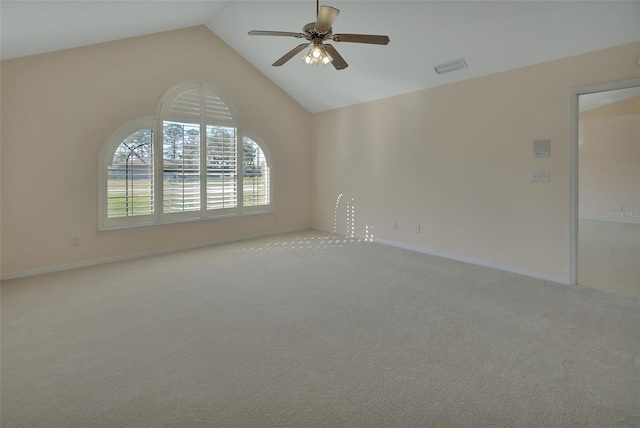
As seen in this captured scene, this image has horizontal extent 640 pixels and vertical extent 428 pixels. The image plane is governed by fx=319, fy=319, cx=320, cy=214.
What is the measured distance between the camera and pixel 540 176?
3748mm

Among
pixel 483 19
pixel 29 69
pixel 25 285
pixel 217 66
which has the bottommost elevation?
pixel 25 285

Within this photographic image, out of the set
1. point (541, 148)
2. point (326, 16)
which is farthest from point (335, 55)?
point (541, 148)

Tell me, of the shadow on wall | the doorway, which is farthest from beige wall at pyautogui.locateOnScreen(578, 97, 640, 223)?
the shadow on wall

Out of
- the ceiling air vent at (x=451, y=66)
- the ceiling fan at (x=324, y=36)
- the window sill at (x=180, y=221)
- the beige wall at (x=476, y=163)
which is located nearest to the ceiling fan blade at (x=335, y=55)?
the ceiling fan at (x=324, y=36)

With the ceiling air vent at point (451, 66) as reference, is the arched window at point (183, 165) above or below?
below

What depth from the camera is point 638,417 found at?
162 centimetres

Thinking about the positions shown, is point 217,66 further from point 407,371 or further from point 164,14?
point 407,371

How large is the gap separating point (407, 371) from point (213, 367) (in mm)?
1236

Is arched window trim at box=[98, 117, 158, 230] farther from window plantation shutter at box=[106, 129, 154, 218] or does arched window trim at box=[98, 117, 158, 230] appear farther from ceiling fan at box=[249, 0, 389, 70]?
ceiling fan at box=[249, 0, 389, 70]

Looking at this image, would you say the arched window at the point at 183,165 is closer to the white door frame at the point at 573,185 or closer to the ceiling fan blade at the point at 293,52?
the ceiling fan blade at the point at 293,52

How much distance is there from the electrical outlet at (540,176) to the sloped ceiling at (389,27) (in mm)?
1263

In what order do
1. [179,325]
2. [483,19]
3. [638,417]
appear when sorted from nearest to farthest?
[638,417]
[179,325]
[483,19]

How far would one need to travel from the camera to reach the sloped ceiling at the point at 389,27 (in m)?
3.02

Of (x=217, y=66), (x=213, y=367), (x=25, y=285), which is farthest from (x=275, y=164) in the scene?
(x=213, y=367)
